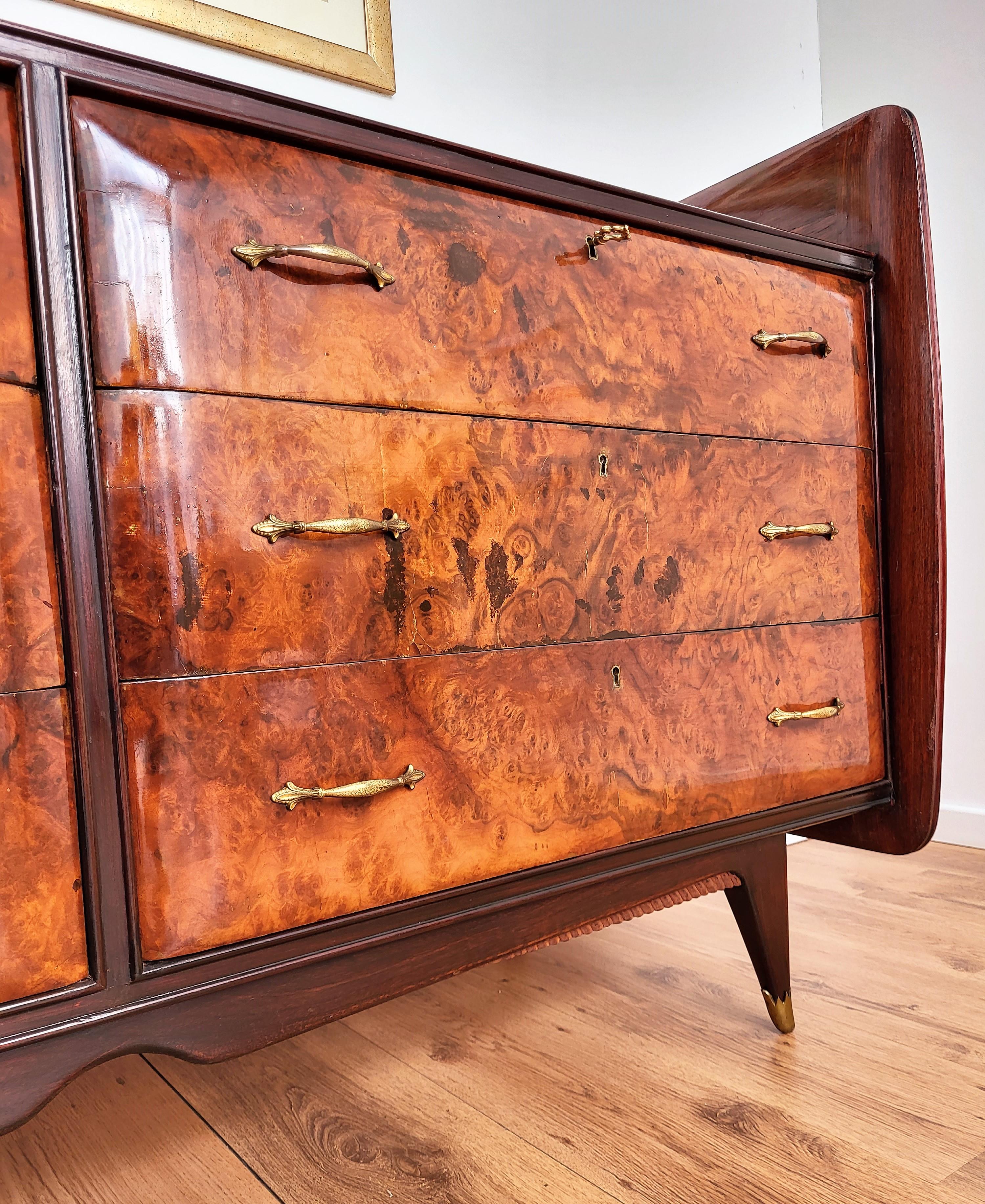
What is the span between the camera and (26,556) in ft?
2.06

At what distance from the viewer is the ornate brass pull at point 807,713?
1.04m

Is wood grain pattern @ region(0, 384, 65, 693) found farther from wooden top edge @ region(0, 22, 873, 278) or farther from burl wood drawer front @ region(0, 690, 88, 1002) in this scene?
wooden top edge @ region(0, 22, 873, 278)

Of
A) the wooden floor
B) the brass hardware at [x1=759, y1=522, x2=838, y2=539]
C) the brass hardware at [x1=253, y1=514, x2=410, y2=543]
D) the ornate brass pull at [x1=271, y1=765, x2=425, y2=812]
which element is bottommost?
the wooden floor

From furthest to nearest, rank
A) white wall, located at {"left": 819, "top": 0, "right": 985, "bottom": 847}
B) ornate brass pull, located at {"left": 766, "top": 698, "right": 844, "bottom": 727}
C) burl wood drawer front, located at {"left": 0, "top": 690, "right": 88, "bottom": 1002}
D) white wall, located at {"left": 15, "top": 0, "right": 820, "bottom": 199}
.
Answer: white wall, located at {"left": 819, "top": 0, "right": 985, "bottom": 847} → white wall, located at {"left": 15, "top": 0, "right": 820, "bottom": 199} → ornate brass pull, located at {"left": 766, "top": 698, "right": 844, "bottom": 727} → burl wood drawer front, located at {"left": 0, "top": 690, "right": 88, "bottom": 1002}

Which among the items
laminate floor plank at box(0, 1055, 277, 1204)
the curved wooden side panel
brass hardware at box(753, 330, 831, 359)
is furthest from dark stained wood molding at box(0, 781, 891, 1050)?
brass hardware at box(753, 330, 831, 359)

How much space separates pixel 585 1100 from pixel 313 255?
89cm

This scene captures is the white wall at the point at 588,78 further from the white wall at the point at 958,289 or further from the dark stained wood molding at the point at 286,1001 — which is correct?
the dark stained wood molding at the point at 286,1001

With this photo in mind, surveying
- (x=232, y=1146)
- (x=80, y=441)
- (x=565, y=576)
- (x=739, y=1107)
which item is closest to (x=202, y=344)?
(x=80, y=441)

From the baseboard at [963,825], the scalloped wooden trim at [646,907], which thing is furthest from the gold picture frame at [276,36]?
the baseboard at [963,825]

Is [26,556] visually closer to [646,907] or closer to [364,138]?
[364,138]

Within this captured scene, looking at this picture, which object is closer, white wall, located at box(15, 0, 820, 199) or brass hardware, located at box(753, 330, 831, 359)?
brass hardware, located at box(753, 330, 831, 359)

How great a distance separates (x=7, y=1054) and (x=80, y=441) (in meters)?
0.41

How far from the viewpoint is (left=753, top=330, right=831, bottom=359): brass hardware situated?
1.06m

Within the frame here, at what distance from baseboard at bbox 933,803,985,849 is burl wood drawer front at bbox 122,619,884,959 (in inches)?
43.5
